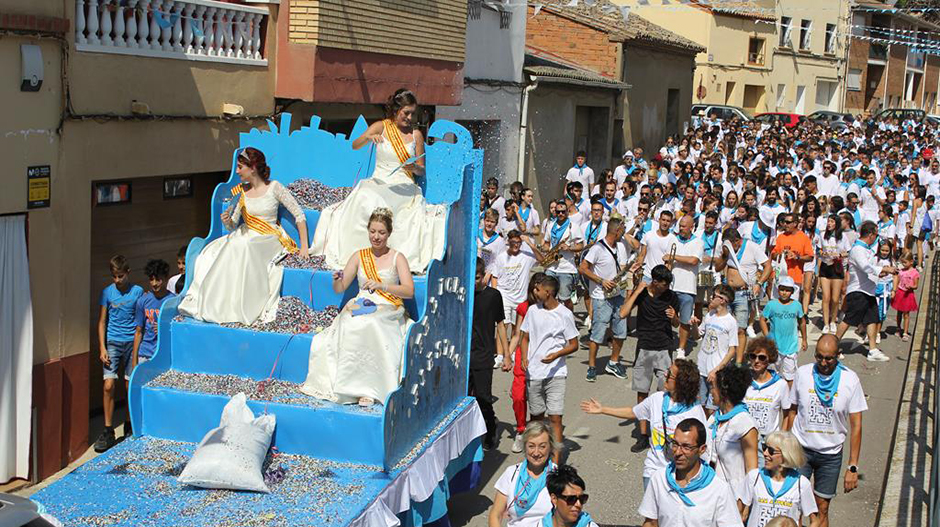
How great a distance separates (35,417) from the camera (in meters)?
9.73

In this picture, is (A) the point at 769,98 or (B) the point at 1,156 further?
(A) the point at 769,98

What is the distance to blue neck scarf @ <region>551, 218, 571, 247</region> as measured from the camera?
1485cm

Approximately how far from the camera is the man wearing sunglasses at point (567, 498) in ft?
20.1

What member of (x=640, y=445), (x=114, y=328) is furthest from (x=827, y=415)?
(x=114, y=328)

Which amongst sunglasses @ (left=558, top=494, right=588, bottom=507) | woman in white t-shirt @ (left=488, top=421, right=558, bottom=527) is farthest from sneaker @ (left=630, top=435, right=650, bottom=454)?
sunglasses @ (left=558, top=494, right=588, bottom=507)

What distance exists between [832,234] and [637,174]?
16.4 feet

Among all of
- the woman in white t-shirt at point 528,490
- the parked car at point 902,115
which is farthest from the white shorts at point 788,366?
the parked car at point 902,115

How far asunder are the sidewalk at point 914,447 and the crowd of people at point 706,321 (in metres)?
0.39

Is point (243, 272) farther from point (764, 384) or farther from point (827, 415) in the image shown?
point (827, 415)

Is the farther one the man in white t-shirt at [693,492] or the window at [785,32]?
the window at [785,32]

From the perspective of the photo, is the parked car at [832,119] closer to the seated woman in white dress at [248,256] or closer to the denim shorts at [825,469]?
the denim shorts at [825,469]

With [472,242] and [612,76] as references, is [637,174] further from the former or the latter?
[472,242]

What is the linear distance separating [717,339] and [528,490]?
4282 mm

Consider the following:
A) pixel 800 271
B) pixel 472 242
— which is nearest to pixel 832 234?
pixel 800 271
